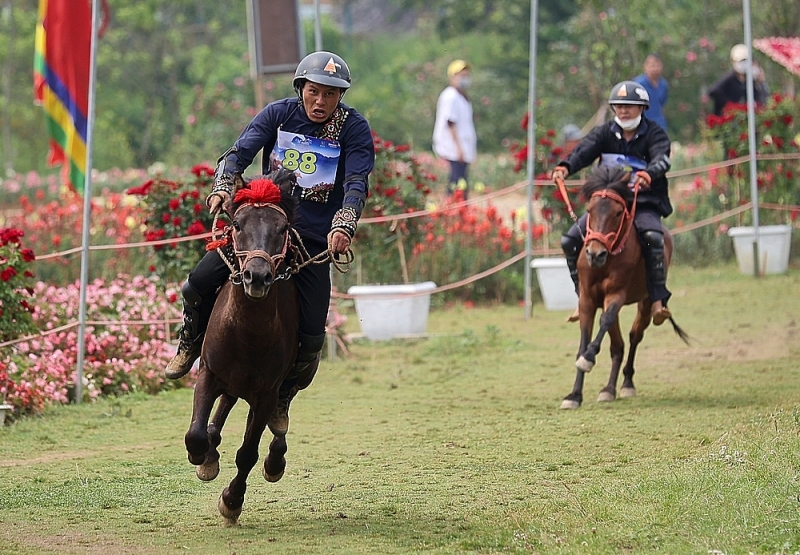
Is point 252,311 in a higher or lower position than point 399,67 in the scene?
lower

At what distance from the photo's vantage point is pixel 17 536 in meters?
6.50

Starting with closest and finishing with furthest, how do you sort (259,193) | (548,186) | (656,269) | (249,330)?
(259,193)
(249,330)
(656,269)
(548,186)

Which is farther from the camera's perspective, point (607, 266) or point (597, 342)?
point (607, 266)

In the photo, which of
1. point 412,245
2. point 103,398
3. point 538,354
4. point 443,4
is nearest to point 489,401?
point 538,354

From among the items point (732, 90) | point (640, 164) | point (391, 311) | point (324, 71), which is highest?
point (732, 90)

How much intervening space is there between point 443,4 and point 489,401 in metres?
27.1

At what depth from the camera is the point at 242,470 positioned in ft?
22.8

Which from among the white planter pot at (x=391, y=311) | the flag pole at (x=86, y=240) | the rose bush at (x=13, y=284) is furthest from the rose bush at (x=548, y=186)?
the rose bush at (x=13, y=284)

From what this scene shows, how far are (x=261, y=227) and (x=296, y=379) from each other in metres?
1.35

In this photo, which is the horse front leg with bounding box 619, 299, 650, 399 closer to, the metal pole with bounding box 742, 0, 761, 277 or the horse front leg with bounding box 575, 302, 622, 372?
the horse front leg with bounding box 575, 302, 622, 372

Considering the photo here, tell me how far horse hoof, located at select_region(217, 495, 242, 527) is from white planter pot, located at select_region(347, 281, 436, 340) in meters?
7.44

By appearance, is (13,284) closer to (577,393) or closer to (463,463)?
(463,463)

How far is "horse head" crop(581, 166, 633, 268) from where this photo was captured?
10.2 metres

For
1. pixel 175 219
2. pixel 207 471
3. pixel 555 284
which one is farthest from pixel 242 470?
pixel 555 284
